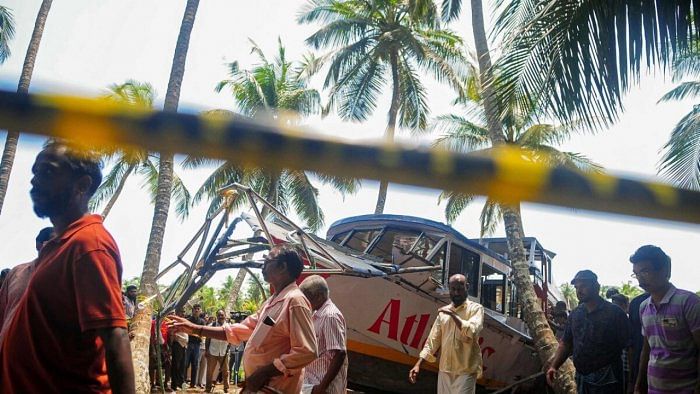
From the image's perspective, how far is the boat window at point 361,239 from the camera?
9555 mm

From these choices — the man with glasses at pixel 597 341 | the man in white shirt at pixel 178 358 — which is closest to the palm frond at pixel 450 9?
the man in white shirt at pixel 178 358

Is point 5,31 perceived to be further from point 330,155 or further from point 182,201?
point 330,155

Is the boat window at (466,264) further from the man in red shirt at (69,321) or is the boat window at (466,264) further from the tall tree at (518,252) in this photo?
the man in red shirt at (69,321)

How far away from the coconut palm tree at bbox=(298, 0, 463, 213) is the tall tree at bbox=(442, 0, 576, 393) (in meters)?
7.63

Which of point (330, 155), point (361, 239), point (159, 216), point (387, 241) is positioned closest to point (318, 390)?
point (330, 155)

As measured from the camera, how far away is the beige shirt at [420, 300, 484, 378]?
611 centimetres

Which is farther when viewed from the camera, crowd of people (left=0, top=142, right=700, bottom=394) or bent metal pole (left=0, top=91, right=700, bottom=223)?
crowd of people (left=0, top=142, right=700, bottom=394)

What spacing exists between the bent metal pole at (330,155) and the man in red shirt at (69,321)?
4.54ft

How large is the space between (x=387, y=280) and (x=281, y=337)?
422 cm

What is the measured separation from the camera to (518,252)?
416 inches

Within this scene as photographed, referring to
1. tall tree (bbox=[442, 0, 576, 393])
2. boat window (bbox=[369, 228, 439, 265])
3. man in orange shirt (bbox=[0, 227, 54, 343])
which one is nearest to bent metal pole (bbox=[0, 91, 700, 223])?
man in orange shirt (bbox=[0, 227, 54, 343])

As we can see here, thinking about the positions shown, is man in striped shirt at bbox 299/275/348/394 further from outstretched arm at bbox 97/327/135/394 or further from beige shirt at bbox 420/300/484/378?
outstretched arm at bbox 97/327/135/394

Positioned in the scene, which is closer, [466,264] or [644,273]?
[644,273]

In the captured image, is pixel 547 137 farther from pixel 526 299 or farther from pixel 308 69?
pixel 526 299
